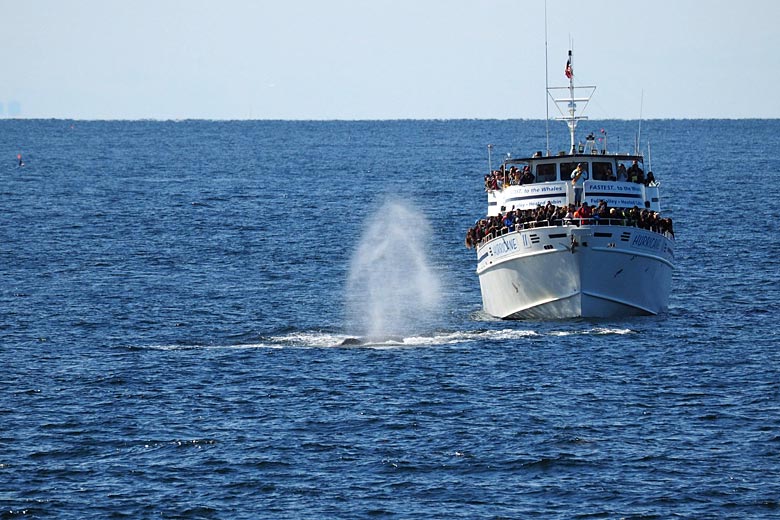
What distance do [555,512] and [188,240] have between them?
71.1 m

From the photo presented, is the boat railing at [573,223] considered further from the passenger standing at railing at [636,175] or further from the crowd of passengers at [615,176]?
the crowd of passengers at [615,176]

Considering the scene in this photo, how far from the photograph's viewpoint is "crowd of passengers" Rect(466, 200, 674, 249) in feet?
200

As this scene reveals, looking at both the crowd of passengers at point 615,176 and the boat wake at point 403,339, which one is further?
the crowd of passengers at point 615,176

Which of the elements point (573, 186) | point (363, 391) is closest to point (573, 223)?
point (573, 186)

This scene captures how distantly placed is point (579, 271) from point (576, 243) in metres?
1.48

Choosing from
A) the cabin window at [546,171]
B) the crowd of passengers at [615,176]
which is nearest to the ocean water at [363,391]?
the crowd of passengers at [615,176]

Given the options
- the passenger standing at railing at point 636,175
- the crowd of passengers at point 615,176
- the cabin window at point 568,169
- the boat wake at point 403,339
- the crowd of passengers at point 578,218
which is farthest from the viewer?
the passenger standing at railing at point 636,175

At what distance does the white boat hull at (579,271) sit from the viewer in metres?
60.5

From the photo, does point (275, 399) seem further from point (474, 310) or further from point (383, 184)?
point (383, 184)

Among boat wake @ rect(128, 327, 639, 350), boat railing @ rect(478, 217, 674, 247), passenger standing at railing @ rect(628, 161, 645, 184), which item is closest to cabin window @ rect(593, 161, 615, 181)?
passenger standing at railing @ rect(628, 161, 645, 184)

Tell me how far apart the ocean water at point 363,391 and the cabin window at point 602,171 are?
7.58m

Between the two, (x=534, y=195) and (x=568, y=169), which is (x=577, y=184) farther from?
(x=534, y=195)

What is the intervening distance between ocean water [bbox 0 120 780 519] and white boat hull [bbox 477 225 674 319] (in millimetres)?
964
